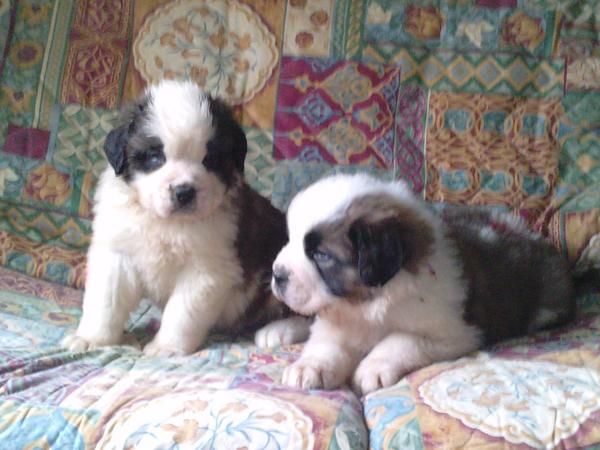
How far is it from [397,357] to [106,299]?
3.69 feet

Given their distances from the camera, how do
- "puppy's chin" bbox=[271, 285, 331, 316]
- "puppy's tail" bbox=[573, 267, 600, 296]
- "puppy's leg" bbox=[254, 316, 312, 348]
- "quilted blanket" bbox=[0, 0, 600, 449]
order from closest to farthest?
"puppy's chin" bbox=[271, 285, 331, 316], "puppy's leg" bbox=[254, 316, 312, 348], "puppy's tail" bbox=[573, 267, 600, 296], "quilted blanket" bbox=[0, 0, 600, 449]

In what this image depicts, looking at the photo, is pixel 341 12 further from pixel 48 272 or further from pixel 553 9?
pixel 48 272

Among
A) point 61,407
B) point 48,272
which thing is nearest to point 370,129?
point 48,272

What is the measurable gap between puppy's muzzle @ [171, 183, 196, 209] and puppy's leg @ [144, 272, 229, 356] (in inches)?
13.0

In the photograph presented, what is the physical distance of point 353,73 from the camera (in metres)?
3.60

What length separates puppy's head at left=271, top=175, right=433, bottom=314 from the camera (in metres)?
2.29

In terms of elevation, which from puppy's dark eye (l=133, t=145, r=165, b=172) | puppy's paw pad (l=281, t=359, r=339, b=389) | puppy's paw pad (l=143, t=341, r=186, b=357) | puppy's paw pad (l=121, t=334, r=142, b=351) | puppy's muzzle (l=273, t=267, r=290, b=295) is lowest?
puppy's paw pad (l=121, t=334, r=142, b=351)

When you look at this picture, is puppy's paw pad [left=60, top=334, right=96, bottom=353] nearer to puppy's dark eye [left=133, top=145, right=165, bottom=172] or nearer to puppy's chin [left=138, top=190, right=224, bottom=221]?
puppy's chin [left=138, top=190, right=224, bottom=221]

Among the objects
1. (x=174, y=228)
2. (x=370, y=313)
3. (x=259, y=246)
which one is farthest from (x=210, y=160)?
(x=370, y=313)

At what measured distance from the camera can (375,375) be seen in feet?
7.64

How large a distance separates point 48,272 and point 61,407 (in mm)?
1479

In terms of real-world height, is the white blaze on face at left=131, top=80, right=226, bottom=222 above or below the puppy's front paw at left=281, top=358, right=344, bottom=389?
above

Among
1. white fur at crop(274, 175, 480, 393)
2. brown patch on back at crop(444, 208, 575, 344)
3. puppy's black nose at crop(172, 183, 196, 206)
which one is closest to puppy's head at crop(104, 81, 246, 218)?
puppy's black nose at crop(172, 183, 196, 206)

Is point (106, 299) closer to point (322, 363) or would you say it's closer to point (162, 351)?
point (162, 351)
